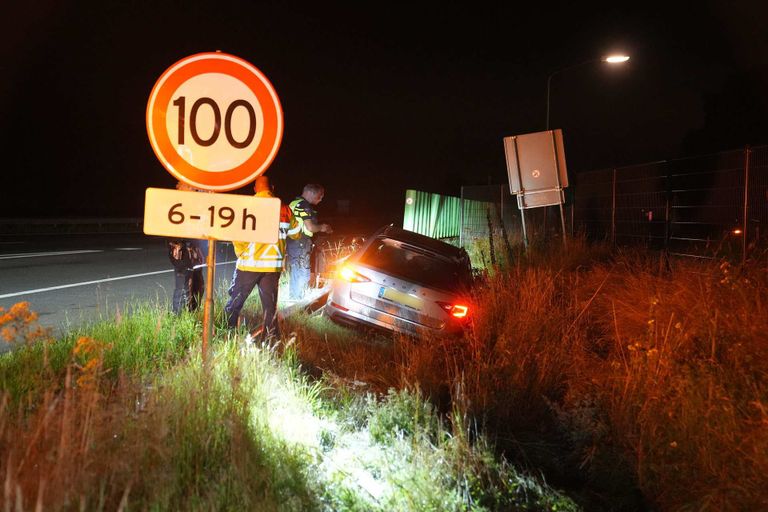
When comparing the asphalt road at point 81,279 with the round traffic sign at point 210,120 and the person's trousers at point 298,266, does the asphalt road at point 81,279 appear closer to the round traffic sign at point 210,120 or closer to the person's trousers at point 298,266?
the person's trousers at point 298,266

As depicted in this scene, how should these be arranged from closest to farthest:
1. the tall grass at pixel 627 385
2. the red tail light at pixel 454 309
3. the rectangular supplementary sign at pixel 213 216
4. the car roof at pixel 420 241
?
1. the rectangular supplementary sign at pixel 213 216
2. the tall grass at pixel 627 385
3. the red tail light at pixel 454 309
4. the car roof at pixel 420 241

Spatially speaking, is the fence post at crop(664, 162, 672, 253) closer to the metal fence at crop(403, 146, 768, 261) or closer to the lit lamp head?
the metal fence at crop(403, 146, 768, 261)

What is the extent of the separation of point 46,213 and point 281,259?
99.7ft

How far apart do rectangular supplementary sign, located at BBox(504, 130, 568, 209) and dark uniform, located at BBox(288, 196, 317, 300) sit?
17.9 ft

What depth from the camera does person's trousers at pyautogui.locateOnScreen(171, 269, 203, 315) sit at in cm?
775

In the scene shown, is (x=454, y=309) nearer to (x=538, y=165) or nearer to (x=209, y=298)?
(x=209, y=298)

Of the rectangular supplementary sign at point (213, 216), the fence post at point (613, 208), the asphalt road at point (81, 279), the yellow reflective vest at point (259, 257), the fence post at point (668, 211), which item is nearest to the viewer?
the rectangular supplementary sign at point (213, 216)

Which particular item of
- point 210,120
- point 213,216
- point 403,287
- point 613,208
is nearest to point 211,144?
point 210,120

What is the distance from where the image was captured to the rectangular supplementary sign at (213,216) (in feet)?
12.9

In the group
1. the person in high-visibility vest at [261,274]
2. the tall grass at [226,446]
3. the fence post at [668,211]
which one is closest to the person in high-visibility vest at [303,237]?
the person in high-visibility vest at [261,274]

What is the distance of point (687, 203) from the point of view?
41.6 feet

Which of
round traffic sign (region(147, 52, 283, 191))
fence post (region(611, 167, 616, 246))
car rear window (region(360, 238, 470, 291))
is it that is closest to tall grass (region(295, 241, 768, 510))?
car rear window (region(360, 238, 470, 291))

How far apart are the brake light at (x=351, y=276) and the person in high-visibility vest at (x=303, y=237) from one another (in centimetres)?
188

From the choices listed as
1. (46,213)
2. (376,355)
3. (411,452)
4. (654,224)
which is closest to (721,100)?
(654,224)
